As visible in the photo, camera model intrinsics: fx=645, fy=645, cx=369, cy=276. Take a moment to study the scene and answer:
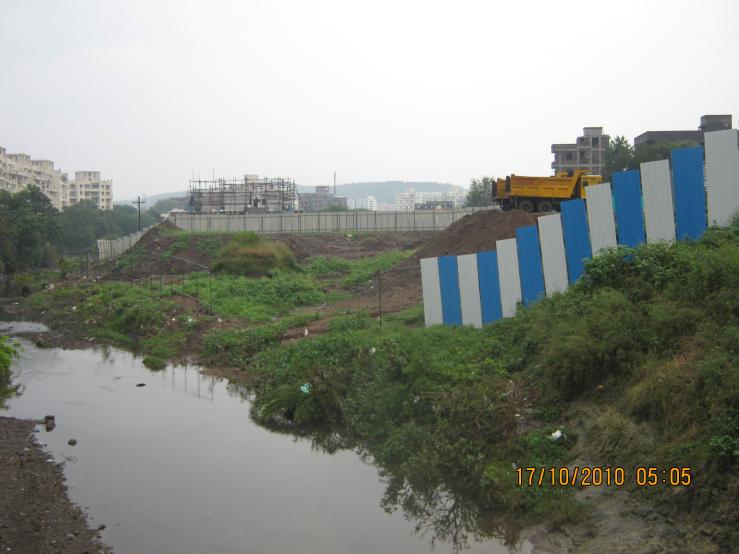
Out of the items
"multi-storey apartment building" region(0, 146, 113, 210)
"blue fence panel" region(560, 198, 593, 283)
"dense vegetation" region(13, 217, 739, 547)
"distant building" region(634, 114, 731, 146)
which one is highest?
"multi-storey apartment building" region(0, 146, 113, 210)

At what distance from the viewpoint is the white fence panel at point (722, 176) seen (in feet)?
35.7

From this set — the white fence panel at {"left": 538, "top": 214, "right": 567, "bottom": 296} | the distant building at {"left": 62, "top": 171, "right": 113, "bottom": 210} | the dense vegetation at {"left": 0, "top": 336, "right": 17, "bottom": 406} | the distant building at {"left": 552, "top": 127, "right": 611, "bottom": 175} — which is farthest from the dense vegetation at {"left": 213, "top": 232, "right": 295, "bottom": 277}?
the distant building at {"left": 62, "top": 171, "right": 113, "bottom": 210}

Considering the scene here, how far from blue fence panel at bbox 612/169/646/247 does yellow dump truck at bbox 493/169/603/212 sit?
14458 millimetres

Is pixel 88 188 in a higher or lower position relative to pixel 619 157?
higher

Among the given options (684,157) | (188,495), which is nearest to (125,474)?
(188,495)

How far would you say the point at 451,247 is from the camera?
76.3 feet

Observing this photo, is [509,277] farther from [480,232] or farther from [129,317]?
[129,317]

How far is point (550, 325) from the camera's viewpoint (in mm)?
10844

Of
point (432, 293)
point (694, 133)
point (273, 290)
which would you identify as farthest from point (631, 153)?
point (432, 293)

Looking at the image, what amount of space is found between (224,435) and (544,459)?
6.34 m

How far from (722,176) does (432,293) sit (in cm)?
622

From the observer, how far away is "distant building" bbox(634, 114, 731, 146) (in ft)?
181

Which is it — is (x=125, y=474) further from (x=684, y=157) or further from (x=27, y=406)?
(x=684, y=157)

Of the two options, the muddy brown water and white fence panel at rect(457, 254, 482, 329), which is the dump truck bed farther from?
the muddy brown water
